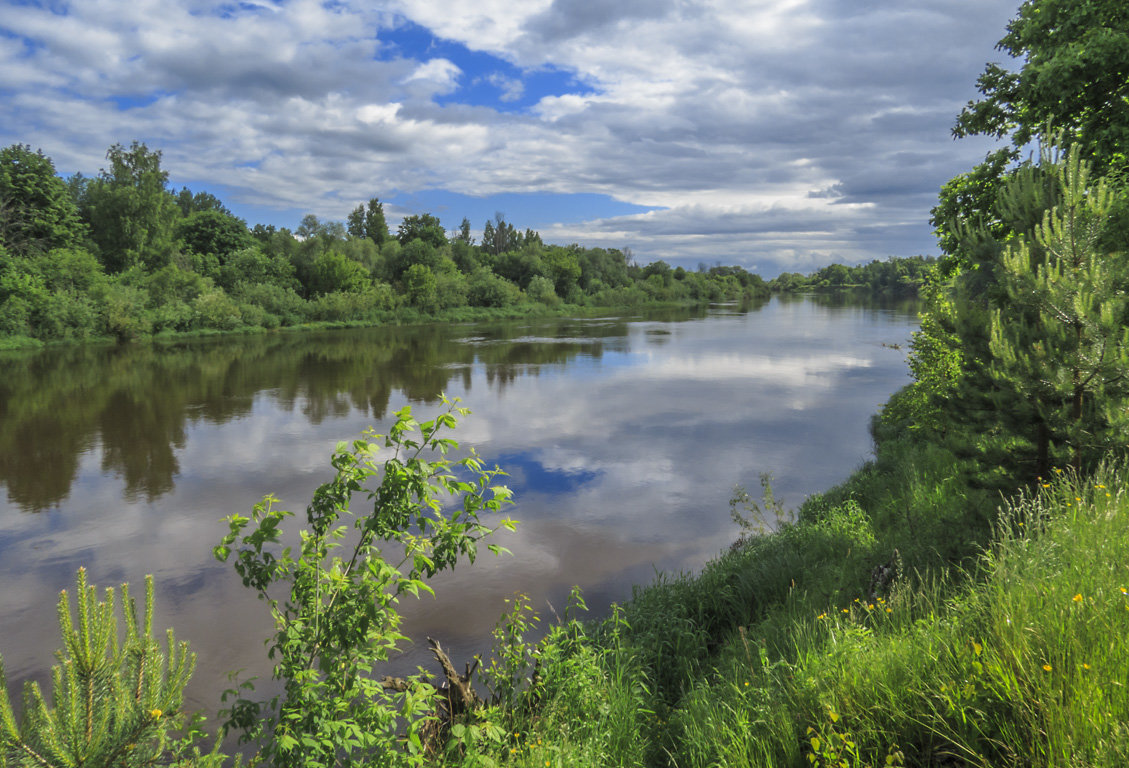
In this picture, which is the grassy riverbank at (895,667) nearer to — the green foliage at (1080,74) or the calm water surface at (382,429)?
the calm water surface at (382,429)

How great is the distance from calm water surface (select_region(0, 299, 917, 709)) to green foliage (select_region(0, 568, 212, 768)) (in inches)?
190

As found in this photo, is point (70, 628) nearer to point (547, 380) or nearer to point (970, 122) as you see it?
point (970, 122)

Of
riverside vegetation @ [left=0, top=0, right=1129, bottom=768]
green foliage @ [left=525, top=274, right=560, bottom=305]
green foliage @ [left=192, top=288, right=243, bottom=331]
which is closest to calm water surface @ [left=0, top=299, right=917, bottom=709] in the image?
riverside vegetation @ [left=0, top=0, right=1129, bottom=768]

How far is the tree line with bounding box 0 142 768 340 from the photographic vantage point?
141 ft

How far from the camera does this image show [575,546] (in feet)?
34.8

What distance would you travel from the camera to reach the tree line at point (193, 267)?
4288 centimetres

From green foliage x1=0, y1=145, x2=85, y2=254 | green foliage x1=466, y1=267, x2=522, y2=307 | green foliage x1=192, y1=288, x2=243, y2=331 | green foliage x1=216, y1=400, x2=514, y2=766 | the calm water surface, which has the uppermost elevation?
green foliage x1=0, y1=145, x2=85, y2=254

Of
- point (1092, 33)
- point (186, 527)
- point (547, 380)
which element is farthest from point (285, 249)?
point (1092, 33)

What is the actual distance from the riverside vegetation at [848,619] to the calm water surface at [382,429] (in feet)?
5.27

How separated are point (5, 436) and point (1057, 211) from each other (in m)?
24.6

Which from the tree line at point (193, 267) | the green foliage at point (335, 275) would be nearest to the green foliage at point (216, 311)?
the tree line at point (193, 267)

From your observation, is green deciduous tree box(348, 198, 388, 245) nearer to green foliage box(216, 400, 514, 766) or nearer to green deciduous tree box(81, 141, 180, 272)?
green deciduous tree box(81, 141, 180, 272)

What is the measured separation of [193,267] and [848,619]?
233ft

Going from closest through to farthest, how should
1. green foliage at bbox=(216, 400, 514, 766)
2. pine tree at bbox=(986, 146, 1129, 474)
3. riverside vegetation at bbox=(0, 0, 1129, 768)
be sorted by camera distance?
riverside vegetation at bbox=(0, 0, 1129, 768) < green foliage at bbox=(216, 400, 514, 766) < pine tree at bbox=(986, 146, 1129, 474)
